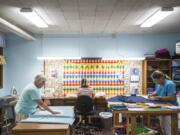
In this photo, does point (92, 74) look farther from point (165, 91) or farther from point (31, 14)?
point (31, 14)

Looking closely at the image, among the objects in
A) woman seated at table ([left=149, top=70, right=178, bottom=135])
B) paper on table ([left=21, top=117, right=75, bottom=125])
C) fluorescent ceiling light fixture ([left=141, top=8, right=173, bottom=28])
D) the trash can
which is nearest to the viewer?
paper on table ([left=21, top=117, right=75, bottom=125])

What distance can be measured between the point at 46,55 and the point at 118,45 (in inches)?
94.4

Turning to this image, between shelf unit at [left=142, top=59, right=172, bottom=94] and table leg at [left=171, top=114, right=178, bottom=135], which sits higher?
shelf unit at [left=142, top=59, right=172, bottom=94]

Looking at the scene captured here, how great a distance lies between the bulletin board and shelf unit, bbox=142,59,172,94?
0.29 meters

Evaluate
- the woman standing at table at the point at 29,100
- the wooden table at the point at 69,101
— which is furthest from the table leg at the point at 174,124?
the wooden table at the point at 69,101

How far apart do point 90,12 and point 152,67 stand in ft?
11.5

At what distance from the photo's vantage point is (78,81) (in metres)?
7.50

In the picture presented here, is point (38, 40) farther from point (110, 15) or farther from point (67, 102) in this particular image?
point (110, 15)

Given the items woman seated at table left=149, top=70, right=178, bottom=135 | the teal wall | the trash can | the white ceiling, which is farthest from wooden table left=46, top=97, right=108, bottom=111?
woman seated at table left=149, top=70, right=178, bottom=135

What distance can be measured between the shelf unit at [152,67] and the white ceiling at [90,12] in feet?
4.77

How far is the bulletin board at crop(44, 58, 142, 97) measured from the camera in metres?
7.49

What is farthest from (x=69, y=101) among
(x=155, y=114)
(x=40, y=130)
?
(x=40, y=130)

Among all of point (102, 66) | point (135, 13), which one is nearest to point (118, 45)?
point (102, 66)

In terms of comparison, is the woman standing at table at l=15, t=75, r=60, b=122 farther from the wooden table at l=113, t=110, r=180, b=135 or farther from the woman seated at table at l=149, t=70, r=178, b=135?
the woman seated at table at l=149, t=70, r=178, b=135
